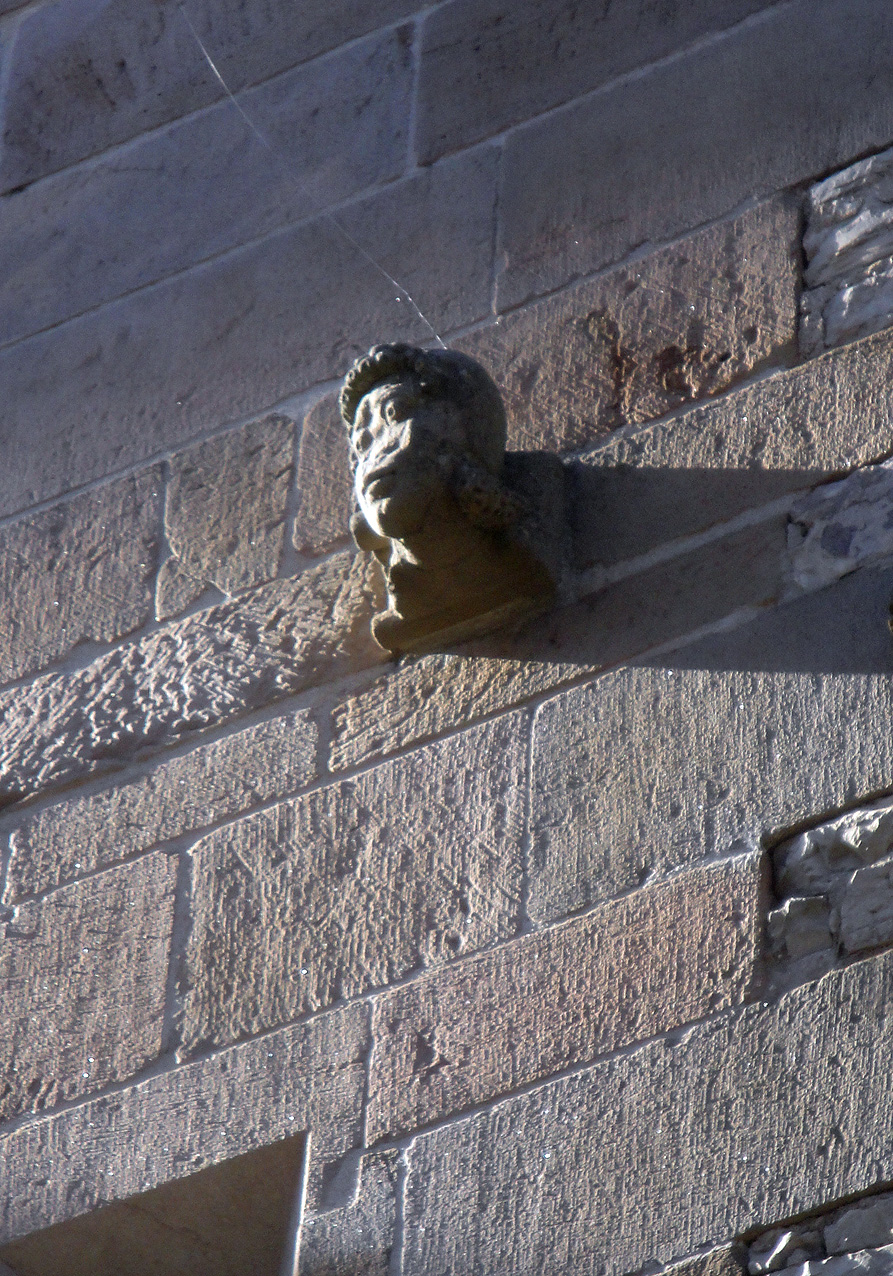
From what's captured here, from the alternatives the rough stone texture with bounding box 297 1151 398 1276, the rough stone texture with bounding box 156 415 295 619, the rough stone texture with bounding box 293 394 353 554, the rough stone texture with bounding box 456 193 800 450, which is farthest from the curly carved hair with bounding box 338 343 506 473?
the rough stone texture with bounding box 297 1151 398 1276

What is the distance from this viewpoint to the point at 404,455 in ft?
10.2

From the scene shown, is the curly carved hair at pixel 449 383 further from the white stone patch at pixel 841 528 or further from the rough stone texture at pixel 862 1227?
the rough stone texture at pixel 862 1227

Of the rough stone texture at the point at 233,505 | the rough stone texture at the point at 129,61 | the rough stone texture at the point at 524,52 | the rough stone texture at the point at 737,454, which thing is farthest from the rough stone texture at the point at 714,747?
the rough stone texture at the point at 129,61

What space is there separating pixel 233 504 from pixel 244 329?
434mm

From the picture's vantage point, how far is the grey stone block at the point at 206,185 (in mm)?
4184

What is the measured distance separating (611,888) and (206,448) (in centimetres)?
143

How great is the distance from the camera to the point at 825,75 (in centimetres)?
363

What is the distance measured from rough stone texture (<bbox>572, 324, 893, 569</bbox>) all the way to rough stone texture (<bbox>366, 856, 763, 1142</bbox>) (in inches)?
25.5

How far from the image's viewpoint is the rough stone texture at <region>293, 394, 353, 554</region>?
3.66 m

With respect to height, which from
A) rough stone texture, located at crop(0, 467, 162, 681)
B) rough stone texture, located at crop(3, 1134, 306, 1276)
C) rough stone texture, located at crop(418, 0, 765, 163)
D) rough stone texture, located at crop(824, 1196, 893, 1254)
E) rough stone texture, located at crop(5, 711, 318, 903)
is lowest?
rough stone texture, located at crop(824, 1196, 893, 1254)

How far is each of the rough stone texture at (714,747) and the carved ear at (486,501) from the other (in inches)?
11.7

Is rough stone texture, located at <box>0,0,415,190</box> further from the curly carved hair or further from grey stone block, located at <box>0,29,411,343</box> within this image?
the curly carved hair

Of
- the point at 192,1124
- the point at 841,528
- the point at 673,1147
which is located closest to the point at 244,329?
the point at 841,528

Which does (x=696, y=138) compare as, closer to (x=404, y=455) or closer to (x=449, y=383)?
(x=449, y=383)
